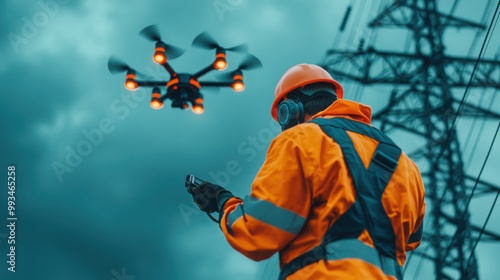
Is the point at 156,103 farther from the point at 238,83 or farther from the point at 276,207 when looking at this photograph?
the point at 276,207

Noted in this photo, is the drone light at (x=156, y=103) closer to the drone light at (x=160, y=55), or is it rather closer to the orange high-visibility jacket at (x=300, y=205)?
the drone light at (x=160, y=55)

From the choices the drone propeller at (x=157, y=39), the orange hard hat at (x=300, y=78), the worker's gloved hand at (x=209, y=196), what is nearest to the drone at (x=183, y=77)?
the drone propeller at (x=157, y=39)

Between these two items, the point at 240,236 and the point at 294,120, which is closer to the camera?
the point at 240,236

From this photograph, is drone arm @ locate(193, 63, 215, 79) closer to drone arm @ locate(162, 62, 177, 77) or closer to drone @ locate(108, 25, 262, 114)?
drone @ locate(108, 25, 262, 114)

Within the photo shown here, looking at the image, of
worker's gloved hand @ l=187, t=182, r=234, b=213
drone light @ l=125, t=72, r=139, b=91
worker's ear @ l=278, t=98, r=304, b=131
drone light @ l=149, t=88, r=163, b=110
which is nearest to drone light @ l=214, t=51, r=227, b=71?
drone light @ l=149, t=88, r=163, b=110

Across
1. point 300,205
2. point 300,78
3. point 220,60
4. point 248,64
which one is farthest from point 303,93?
point 248,64

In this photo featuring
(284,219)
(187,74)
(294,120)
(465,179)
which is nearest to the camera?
(284,219)

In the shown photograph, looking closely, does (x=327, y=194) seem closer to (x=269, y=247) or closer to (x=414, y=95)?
(x=269, y=247)

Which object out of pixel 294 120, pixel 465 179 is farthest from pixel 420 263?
pixel 294 120
